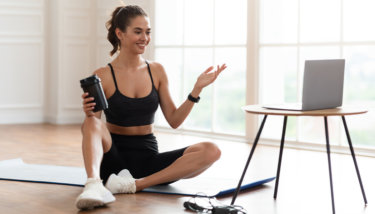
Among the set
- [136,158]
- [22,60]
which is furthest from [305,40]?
[22,60]

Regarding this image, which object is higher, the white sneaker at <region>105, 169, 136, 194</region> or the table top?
the table top

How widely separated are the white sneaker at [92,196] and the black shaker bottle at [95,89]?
0.34 metres

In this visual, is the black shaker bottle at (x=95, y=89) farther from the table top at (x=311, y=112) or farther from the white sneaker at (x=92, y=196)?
the table top at (x=311, y=112)

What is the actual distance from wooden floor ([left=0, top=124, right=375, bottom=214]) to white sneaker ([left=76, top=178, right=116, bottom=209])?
0.04 metres

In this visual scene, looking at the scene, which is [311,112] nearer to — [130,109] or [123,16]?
[130,109]

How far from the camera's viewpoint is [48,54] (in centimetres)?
683

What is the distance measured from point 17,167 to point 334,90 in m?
2.09

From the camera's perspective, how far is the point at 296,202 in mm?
3078

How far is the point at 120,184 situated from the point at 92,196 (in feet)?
1.41

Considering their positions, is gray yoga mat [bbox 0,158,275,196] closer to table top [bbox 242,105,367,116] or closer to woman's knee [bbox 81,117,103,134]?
woman's knee [bbox 81,117,103,134]

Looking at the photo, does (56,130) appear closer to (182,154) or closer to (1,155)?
(1,155)

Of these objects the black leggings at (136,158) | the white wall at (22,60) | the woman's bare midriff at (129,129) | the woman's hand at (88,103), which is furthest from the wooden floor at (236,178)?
the white wall at (22,60)

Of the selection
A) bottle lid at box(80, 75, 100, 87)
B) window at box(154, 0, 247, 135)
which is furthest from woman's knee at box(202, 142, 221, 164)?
window at box(154, 0, 247, 135)

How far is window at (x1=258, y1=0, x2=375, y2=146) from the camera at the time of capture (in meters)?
4.70
